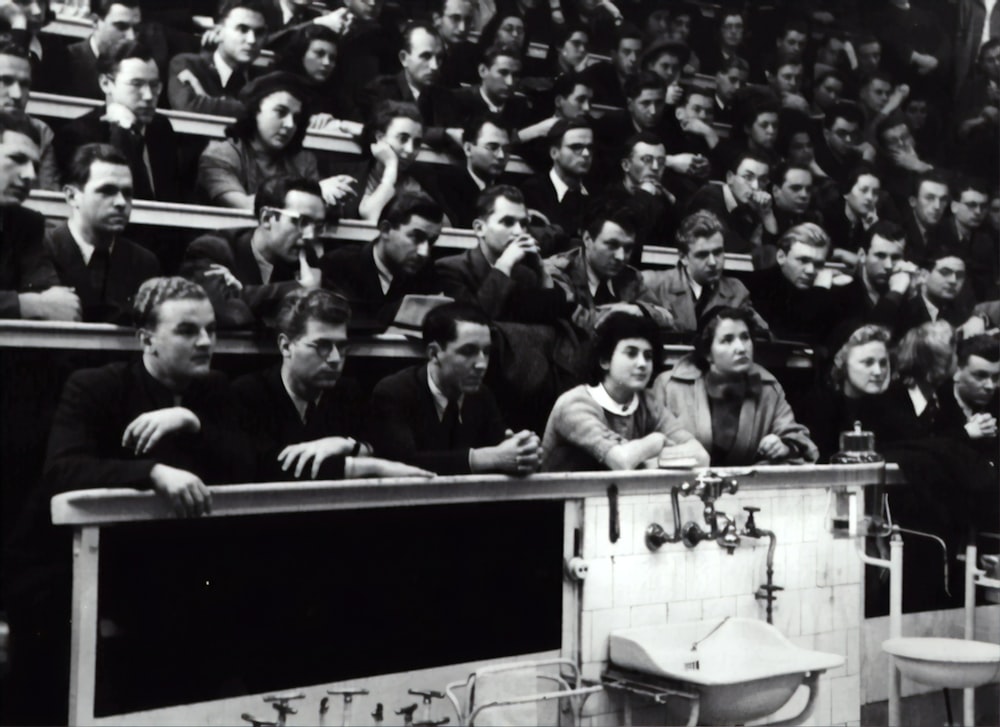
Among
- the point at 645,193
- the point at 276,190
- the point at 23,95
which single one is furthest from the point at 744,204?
the point at 23,95

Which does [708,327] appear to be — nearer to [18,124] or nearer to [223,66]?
[223,66]

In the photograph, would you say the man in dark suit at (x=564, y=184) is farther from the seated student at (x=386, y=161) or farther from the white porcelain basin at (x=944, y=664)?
the white porcelain basin at (x=944, y=664)

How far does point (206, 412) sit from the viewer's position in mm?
3623

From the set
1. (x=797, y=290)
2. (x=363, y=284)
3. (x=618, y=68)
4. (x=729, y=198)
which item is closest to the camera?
(x=363, y=284)

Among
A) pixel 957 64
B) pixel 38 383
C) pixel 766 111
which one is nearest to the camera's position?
pixel 38 383

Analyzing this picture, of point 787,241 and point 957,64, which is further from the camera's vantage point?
point 957,64

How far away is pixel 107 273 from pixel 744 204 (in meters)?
2.59

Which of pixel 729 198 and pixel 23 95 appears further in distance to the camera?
pixel 729 198

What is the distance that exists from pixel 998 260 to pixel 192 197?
3.78 m

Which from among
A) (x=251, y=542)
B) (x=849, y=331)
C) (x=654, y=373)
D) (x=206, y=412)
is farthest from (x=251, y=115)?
(x=849, y=331)

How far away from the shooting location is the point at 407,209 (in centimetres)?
406

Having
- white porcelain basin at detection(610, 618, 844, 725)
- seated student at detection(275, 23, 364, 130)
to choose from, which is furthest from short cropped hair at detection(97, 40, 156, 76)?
white porcelain basin at detection(610, 618, 844, 725)

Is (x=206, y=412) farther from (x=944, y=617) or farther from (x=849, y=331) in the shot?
(x=944, y=617)

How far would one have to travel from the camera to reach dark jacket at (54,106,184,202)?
3.47m
